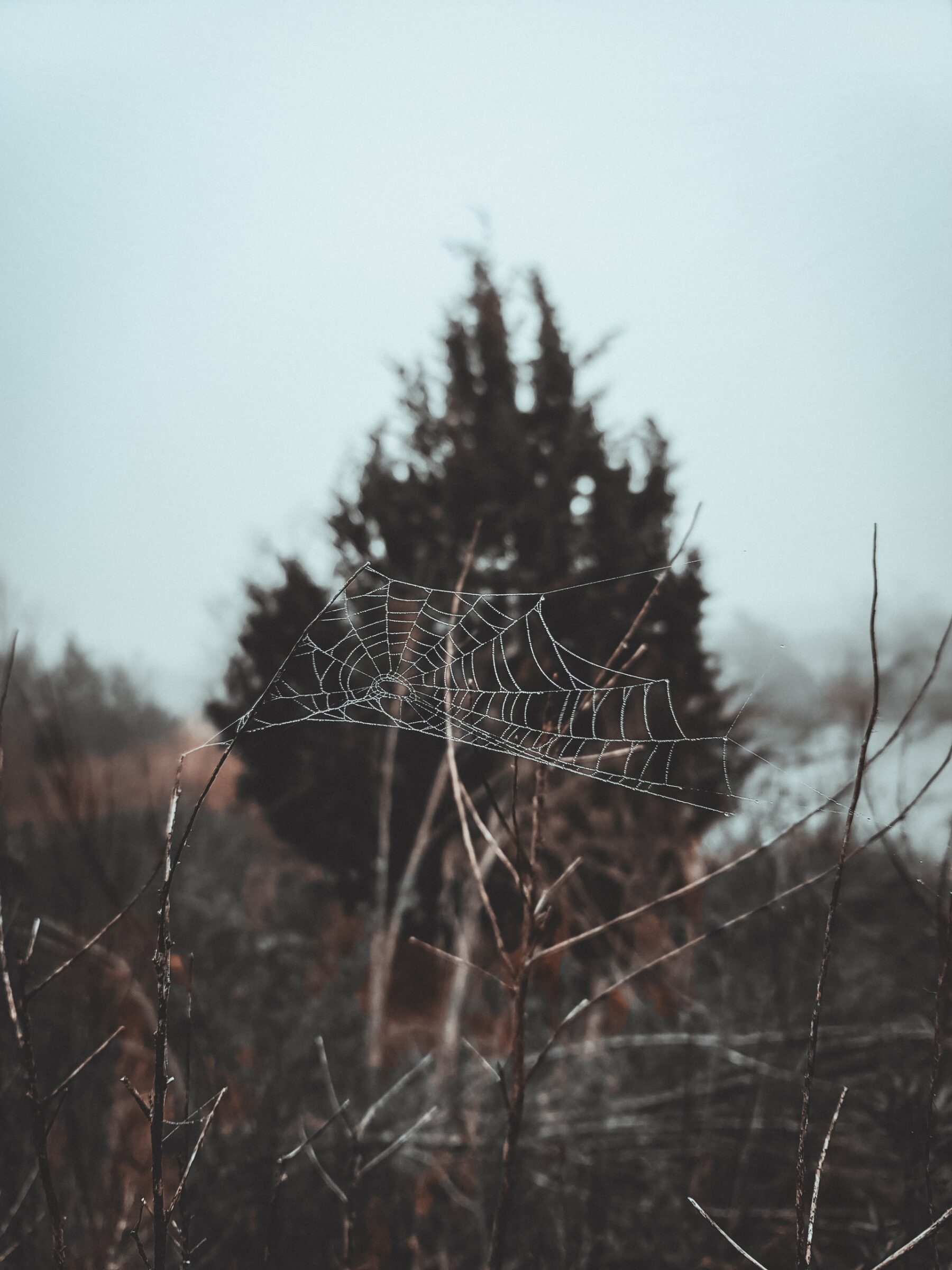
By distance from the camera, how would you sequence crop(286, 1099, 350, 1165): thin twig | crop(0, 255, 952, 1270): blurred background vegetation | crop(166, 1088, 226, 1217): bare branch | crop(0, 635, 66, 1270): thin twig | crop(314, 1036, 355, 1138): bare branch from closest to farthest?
crop(0, 635, 66, 1270): thin twig < crop(166, 1088, 226, 1217): bare branch < crop(286, 1099, 350, 1165): thin twig < crop(314, 1036, 355, 1138): bare branch < crop(0, 255, 952, 1270): blurred background vegetation

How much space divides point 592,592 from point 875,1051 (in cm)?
410

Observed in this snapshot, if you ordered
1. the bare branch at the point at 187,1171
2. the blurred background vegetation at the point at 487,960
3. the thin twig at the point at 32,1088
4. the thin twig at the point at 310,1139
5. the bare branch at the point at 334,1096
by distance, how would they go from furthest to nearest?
the blurred background vegetation at the point at 487,960
the bare branch at the point at 334,1096
the thin twig at the point at 310,1139
the bare branch at the point at 187,1171
the thin twig at the point at 32,1088

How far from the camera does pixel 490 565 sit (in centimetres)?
→ 717

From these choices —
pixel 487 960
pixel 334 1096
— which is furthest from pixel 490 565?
pixel 334 1096

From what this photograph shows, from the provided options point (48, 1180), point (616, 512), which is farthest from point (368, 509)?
point (48, 1180)

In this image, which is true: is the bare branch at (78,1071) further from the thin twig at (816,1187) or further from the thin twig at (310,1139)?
the thin twig at (816,1187)

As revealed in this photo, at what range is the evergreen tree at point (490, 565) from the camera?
6543 mm

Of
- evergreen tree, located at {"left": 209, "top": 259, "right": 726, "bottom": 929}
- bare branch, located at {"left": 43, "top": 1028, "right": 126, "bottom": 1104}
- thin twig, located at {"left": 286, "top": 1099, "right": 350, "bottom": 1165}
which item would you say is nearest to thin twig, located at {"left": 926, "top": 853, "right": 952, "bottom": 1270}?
thin twig, located at {"left": 286, "top": 1099, "right": 350, "bottom": 1165}

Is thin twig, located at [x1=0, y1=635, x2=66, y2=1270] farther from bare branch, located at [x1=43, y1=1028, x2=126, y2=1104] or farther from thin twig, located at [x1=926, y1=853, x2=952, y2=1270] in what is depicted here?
thin twig, located at [x1=926, y1=853, x2=952, y2=1270]

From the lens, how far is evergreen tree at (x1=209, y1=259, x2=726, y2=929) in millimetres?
6543

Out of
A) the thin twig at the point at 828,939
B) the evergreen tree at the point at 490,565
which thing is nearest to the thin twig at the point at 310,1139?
the thin twig at the point at 828,939

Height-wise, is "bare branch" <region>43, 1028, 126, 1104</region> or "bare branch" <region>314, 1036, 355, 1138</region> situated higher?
"bare branch" <region>43, 1028, 126, 1104</region>

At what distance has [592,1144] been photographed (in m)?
4.86

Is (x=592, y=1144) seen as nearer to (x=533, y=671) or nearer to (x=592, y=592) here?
(x=533, y=671)
